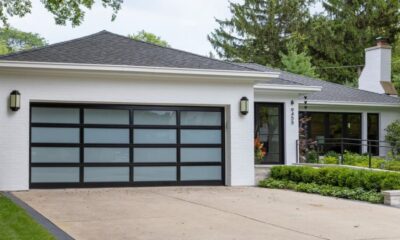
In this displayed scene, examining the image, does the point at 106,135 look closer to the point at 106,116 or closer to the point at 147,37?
the point at 106,116

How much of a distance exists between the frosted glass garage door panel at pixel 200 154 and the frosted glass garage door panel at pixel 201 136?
22cm

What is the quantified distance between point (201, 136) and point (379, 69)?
12.6 m

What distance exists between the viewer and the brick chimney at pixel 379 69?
24.3 metres

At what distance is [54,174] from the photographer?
14.1 m

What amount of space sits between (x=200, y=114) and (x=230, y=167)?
5.52 ft

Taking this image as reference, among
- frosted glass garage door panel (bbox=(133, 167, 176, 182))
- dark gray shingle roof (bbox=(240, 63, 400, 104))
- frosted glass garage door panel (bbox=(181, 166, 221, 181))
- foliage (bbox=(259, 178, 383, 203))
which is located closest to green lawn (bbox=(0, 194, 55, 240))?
frosted glass garage door panel (bbox=(133, 167, 176, 182))

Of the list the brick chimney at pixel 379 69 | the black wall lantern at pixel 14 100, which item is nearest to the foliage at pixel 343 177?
the black wall lantern at pixel 14 100

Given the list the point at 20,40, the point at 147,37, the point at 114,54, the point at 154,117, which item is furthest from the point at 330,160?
the point at 20,40

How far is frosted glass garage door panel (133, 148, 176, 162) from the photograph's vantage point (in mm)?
14793

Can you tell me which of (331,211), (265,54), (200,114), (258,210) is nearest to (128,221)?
(258,210)

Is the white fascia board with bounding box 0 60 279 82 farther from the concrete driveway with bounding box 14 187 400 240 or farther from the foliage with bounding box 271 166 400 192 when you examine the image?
the concrete driveway with bounding box 14 187 400 240

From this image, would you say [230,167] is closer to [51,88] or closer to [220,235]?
[51,88]

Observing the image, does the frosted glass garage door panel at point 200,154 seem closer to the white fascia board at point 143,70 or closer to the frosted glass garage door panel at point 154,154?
the frosted glass garage door panel at point 154,154

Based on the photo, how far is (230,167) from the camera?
15328 millimetres
